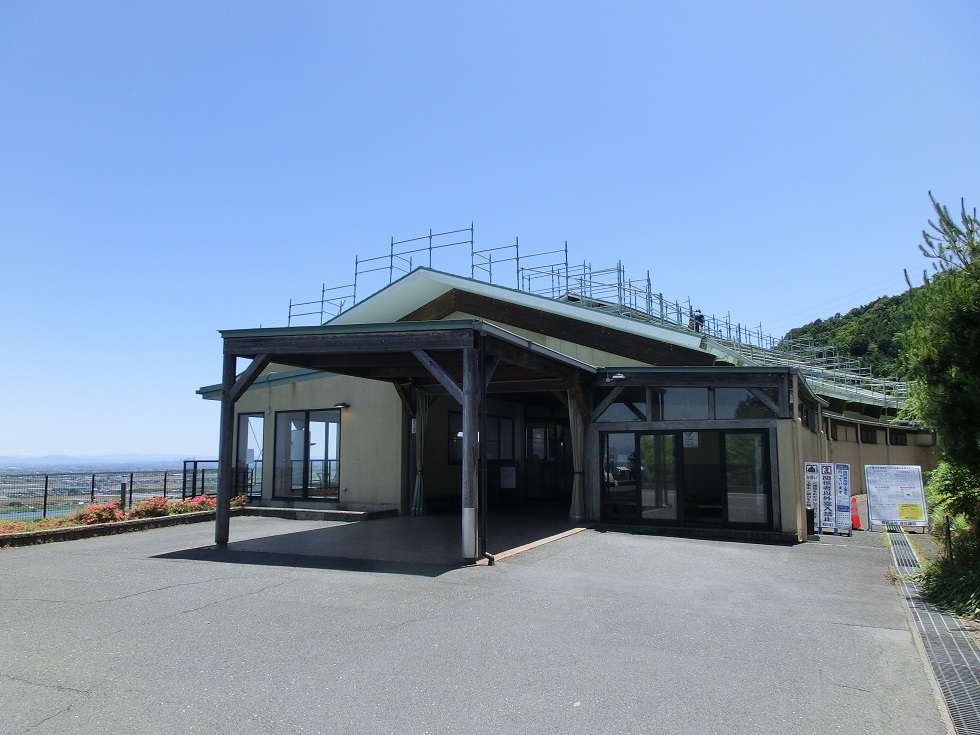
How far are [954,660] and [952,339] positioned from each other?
11.7ft

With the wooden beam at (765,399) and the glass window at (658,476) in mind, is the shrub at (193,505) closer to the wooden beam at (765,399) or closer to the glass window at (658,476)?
the glass window at (658,476)

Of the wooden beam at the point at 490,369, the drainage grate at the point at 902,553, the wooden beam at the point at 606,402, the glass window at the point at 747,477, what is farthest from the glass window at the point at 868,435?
the wooden beam at the point at 490,369

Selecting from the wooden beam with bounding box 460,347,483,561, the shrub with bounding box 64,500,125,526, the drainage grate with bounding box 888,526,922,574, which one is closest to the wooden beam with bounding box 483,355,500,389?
the wooden beam with bounding box 460,347,483,561

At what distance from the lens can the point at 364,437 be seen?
16375 mm

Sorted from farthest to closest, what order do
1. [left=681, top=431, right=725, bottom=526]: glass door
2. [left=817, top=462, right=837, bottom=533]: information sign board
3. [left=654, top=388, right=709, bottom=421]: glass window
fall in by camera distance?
[left=817, top=462, right=837, bottom=533]: information sign board < [left=654, top=388, right=709, bottom=421]: glass window < [left=681, top=431, right=725, bottom=526]: glass door

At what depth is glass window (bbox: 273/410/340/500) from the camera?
16.8 m

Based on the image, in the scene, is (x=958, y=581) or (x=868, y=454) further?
(x=868, y=454)

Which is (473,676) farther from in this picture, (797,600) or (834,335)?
(834,335)

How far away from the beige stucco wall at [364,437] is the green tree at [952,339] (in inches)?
416

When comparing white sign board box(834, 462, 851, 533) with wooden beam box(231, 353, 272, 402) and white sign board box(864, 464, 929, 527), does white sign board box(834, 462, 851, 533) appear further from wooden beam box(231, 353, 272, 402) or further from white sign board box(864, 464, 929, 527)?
wooden beam box(231, 353, 272, 402)

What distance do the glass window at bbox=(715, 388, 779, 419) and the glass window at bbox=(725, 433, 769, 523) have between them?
0.37 metres

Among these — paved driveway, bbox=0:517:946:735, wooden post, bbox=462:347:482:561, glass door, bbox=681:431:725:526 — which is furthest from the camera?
glass door, bbox=681:431:725:526

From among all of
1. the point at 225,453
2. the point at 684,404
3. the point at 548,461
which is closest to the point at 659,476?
the point at 684,404

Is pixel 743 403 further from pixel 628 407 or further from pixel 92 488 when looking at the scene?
pixel 92 488
